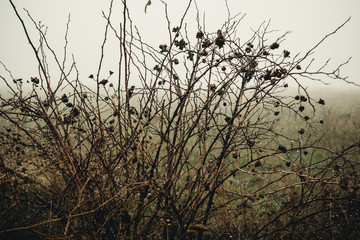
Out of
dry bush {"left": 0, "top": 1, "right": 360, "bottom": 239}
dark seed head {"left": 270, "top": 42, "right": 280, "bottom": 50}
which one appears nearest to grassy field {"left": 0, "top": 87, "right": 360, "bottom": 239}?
dry bush {"left": 0, "top": 1, "right": 360, "bottom": 239}

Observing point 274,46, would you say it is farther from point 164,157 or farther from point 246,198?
point 246,198

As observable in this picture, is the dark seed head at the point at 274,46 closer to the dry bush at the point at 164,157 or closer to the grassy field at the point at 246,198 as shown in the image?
the dry bush at the point at 164,157

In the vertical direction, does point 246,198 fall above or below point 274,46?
below

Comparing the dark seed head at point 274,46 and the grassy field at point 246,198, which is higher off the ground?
the dark seed head at point 274,46

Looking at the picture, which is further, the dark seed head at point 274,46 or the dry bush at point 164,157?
the dark seed head at point 274,46

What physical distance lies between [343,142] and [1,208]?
864 centimetres

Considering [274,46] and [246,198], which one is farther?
[246,198]

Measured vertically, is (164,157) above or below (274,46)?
below

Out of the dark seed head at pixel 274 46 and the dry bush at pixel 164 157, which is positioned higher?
the dark seed head at pixel 274 46

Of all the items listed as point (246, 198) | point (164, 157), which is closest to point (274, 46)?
point (164, 157)

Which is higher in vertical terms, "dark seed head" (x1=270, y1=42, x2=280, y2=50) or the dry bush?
"dark seed head" (x1=270, y1=42, x2=280, y2=50)

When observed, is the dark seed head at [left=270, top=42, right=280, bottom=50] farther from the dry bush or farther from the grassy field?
the grassy field

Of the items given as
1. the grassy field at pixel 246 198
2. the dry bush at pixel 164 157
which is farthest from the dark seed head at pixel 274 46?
the grassy field at pixel 246 198

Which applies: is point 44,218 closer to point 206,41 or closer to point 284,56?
point 206,41
